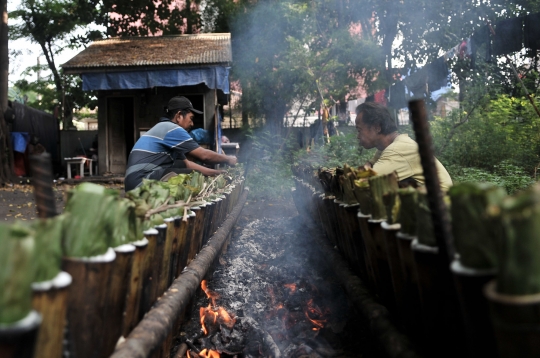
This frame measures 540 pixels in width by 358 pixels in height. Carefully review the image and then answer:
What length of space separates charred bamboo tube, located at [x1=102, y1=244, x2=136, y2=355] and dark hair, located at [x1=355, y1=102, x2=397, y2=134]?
3.09 meters

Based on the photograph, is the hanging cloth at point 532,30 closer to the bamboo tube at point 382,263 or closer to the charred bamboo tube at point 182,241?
the charred bamboo tube at point 182,241

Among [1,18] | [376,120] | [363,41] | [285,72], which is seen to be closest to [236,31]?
[285,72]

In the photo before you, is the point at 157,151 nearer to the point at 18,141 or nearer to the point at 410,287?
the point at 410,287

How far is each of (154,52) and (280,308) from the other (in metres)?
11.9

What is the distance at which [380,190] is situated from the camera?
246 cm

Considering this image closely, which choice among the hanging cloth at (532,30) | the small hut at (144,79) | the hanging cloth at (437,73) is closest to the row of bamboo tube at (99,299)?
the hanging cloth at (532,30)

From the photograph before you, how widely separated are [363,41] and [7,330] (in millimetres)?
17301

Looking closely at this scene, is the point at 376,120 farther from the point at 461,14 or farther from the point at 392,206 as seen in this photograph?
the point at 461,14

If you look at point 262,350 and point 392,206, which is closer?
point 392,206

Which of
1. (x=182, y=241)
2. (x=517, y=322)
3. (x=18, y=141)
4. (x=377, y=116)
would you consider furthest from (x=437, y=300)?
(x=18, y=141)

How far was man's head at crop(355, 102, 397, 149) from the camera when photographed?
4641 mm

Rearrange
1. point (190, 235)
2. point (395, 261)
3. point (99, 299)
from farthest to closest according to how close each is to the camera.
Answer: point (190, 235) → point (395, 261) → point (99, 299)

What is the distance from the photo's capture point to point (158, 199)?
9.52 ft

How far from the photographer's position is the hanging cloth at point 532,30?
9.33 m
